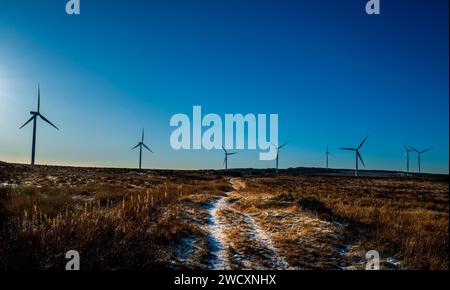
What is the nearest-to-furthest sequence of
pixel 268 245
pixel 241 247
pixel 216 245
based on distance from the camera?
pixel 241 247 → pixel 216 245 → pixel 268 245

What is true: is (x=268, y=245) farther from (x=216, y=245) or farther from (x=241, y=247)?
(x=216, y=245)

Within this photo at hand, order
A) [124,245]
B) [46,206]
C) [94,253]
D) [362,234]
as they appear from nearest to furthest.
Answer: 1. [94,253]
2. [124,245]
3. [362,234]
4. [46,206]

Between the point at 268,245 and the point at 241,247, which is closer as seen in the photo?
the point at 241,247

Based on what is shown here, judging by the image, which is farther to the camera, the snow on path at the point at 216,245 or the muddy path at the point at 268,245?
the muddy path at the point at 268,245

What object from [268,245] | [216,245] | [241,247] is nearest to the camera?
[241,247]

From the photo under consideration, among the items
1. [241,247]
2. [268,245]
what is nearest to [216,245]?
[241,247]

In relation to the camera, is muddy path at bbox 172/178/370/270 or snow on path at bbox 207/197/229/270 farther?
muddy path at bbox 172/178/370/270

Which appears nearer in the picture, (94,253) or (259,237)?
(94,253)

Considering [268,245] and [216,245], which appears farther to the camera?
[268,245]

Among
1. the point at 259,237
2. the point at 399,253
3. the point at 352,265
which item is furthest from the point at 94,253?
the point at 399,253

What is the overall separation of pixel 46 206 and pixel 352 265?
13383 millimetres
